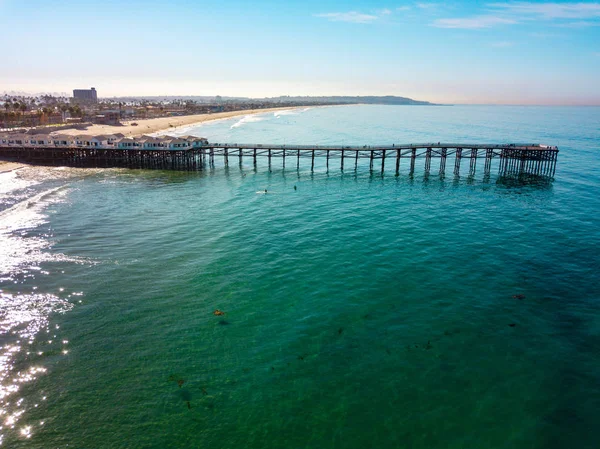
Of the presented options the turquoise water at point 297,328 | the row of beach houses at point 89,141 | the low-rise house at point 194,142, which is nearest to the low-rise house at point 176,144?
the row of beach houses at point 89,141

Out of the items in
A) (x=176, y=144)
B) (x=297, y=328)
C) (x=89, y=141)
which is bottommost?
(x=297, y=328)

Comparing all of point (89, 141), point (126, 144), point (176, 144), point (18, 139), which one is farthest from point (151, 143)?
point (18, 139)

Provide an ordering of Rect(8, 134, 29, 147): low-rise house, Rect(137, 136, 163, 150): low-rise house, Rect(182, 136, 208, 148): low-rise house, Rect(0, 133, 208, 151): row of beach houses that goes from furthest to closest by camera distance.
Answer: Rect(8, 134, 29, 147): low-rise house, Rect(0, 133, 208, 151): row of beach houses, Rect(182, 136, 208, 148): low-rise house, Rect(137, 136, 163, 150): low-rise house

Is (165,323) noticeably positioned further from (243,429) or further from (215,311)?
(243,429)

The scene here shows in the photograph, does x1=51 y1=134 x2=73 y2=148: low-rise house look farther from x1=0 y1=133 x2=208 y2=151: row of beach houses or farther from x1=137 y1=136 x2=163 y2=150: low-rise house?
x1=137 y1=136 x2=163 y2=150: low-rise house

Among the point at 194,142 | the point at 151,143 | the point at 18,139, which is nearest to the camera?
the point at 151,143

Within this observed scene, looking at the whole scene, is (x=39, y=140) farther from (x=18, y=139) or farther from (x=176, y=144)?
(x=176, y=144)

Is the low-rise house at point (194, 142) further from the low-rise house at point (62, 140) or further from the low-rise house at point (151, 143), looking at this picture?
the low-rise house at point (62, 140)

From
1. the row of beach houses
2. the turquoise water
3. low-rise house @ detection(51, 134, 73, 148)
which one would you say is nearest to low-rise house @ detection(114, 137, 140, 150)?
Answer: the row of beach houses
